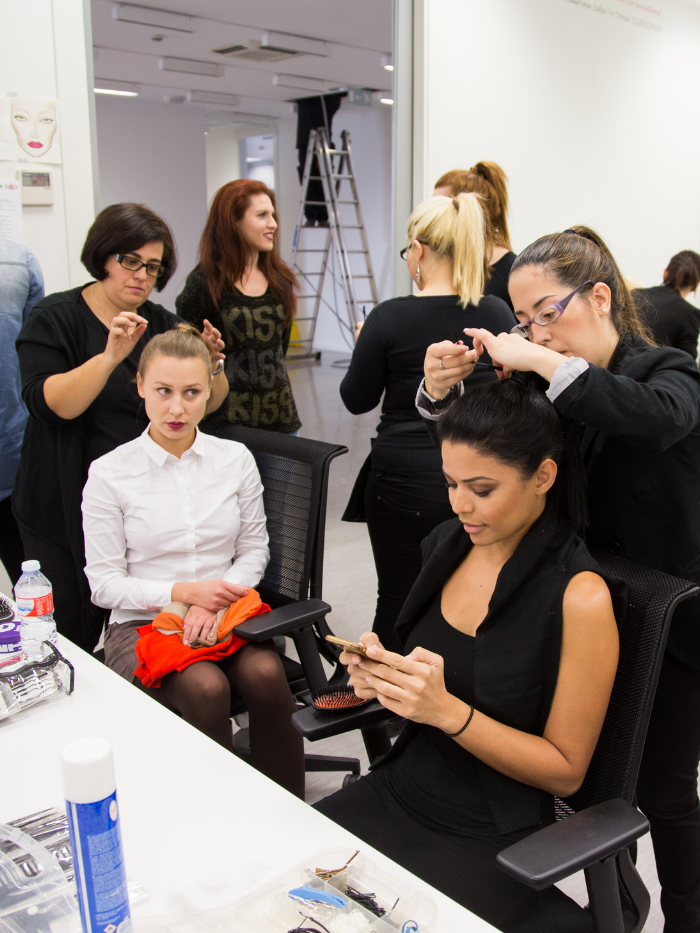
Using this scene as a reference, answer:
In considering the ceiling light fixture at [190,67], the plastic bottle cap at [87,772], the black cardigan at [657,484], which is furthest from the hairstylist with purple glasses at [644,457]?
the ceiling light fixture at [190,67]

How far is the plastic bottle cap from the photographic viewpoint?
664 millimetres

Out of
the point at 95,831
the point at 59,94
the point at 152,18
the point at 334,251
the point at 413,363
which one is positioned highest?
the point at 152,18

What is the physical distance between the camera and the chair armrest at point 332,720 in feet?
4.53

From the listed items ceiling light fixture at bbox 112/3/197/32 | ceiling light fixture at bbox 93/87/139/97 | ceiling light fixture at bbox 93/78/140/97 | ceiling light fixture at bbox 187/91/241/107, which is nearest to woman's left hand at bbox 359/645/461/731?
ceiling light fixture at bbox 112/3/197/32

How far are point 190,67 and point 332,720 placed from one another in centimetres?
829

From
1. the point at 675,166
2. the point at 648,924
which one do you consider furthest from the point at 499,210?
the point at 675,166

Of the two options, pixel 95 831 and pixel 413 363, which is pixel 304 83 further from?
pixel 95 831

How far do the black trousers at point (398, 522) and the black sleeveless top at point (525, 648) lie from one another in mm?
856

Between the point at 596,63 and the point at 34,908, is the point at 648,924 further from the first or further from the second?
the point at 596,63

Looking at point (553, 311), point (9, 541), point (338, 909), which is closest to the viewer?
point (338, 909)

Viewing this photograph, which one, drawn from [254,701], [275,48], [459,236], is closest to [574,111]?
[459,236]

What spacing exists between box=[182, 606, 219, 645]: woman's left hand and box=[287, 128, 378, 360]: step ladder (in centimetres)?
761

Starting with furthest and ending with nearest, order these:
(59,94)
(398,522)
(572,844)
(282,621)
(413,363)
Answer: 1. (59,94)
2. (398,522)
3. (413,363)
4. (282,621)
5. (572,844)

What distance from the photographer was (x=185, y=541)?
79.1 inches
